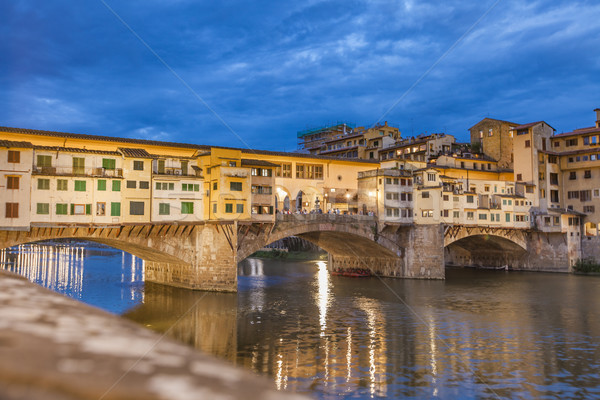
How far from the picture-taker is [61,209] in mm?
39562

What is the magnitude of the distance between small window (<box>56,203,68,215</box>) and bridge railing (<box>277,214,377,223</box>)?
66.7ft

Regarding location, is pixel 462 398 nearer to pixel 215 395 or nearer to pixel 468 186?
pixel 215 395

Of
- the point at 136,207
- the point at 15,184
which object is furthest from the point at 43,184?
the point at 136,207

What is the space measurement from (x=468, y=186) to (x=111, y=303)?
169 feet

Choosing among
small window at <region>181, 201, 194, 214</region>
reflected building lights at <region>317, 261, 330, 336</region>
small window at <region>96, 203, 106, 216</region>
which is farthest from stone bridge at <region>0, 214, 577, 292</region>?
reflected building lights at <region>317, 261, 330, 336</region>

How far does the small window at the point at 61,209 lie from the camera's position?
39406 millimetres

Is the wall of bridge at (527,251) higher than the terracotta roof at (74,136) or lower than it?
lower

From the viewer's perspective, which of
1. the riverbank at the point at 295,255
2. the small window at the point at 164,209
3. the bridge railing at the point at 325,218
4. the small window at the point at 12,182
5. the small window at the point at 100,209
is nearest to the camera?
the small window at the point at 12,182

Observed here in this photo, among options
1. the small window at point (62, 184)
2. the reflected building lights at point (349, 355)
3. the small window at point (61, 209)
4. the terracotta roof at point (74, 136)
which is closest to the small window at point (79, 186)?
the small window at point (62, 184)

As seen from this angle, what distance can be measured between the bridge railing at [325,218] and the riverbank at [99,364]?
4922cm

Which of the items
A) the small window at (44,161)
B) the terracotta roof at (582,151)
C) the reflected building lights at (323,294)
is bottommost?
the reflected building lights at (323,294)

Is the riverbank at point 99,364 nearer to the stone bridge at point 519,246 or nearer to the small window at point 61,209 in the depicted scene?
the small window at point 61,209

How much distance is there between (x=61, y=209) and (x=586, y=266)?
6454 cm

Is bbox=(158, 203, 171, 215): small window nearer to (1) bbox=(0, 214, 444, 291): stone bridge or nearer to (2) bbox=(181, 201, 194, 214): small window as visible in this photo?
(1) bbox=(0, 214, 444, 291): stone bridge
